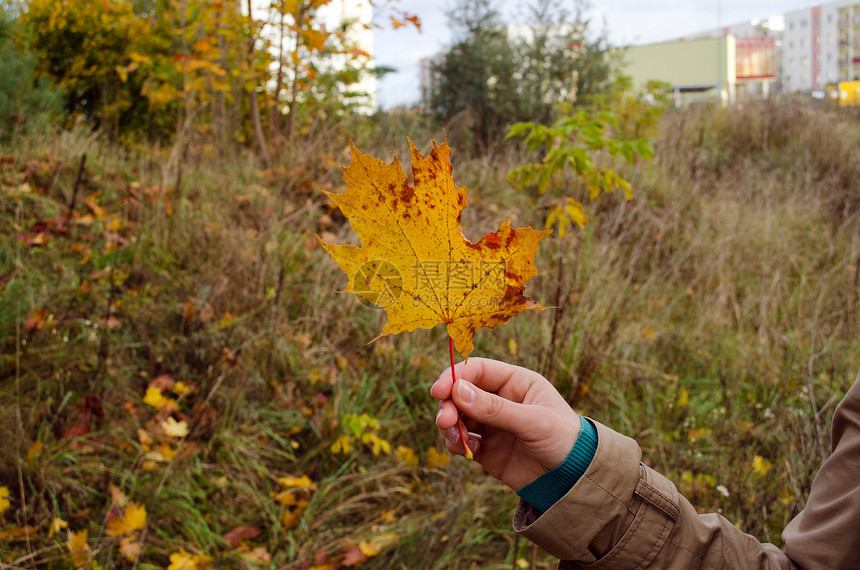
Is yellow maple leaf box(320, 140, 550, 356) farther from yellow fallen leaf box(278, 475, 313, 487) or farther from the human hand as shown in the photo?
yellow fallen leaf box(278, 475, 313, 487)

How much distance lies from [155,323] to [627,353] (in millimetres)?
2204

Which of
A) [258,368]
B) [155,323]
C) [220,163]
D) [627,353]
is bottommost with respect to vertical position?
[627,353]

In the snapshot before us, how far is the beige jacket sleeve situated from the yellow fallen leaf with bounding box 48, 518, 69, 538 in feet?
4.90

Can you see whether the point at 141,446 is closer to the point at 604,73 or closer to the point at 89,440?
the point at 89,440

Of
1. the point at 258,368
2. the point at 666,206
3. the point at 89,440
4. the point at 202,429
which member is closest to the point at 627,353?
the point at 258,368

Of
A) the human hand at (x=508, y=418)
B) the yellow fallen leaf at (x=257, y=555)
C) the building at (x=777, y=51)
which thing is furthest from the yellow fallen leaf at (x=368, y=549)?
the building at (x=777, y=51)

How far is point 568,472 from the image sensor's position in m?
0.82

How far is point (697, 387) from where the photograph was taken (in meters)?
2.79

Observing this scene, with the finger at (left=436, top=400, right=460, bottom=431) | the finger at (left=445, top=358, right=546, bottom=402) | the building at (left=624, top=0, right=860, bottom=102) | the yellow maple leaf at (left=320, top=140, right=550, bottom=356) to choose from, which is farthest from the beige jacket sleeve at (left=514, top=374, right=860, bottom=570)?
the building at (left=624, top=0, right=860, bottom=102)

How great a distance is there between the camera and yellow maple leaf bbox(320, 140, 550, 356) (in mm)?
611

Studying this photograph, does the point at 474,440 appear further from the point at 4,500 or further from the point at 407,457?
the point at 4,500

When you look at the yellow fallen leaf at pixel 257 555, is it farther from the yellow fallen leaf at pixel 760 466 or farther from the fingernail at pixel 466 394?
the yellow fallen leaf at pixel 760 466

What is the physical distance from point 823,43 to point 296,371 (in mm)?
83885

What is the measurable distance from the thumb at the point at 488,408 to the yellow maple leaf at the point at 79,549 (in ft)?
4.87
